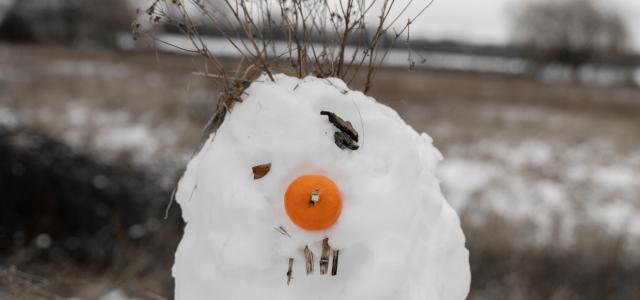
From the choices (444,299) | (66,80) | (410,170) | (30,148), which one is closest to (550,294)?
(444,299)

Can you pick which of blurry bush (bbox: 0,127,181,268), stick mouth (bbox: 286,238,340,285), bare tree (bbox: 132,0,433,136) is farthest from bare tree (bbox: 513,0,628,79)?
stick mouth (bbox: 286,238,340,285)

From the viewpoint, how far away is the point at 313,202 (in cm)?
110

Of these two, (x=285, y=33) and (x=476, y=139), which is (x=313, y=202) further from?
(x=476, y=139)

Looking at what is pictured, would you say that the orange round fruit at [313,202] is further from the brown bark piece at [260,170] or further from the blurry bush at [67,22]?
the blurry bush at [67,22]

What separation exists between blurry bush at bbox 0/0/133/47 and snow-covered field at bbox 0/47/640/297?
8493 millimetres

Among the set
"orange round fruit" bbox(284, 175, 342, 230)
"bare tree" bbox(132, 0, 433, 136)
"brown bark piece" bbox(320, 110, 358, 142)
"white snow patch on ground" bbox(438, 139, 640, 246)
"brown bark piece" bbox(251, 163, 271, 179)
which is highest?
"bare tree" bbox(132, 0, 433, 136)

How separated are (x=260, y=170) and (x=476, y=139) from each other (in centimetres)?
598

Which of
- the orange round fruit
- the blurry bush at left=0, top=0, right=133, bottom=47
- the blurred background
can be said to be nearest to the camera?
the orange round fruit

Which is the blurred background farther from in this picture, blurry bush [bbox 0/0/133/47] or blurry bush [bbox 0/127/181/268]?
blurry bush [bbox 0/0/133/47]

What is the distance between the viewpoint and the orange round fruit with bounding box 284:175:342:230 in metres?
1.10

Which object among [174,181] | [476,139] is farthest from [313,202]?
[476,139]

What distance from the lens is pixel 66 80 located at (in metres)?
8.54

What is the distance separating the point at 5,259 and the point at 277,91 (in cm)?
351

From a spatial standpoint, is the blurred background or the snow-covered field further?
the snow-covered field
